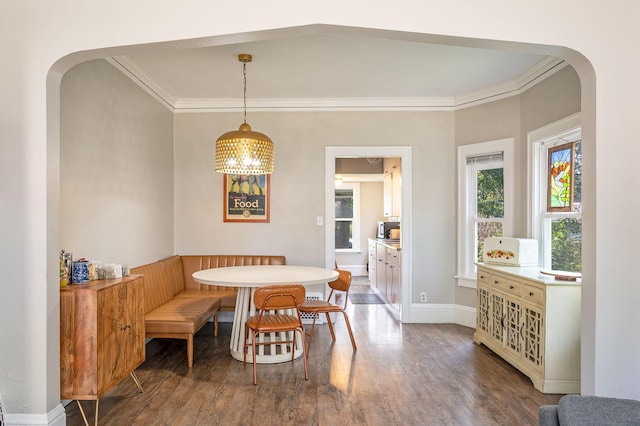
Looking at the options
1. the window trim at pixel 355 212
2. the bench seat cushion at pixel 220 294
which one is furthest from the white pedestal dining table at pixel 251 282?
the window trim at pixel 355 212

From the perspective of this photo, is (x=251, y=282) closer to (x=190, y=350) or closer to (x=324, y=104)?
(x=190, y=350)

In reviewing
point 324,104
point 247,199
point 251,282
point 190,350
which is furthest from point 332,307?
point 324,104

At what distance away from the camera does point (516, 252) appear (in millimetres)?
3629

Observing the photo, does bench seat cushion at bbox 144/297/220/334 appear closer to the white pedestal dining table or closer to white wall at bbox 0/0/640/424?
the white pedestal dining table

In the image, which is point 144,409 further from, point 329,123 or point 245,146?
point 329,123

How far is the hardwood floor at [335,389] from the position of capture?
2.55m

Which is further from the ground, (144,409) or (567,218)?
(567,218)

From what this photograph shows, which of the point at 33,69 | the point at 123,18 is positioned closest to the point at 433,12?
the point at 123,18

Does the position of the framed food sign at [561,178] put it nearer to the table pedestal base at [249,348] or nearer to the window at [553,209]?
the window at [553,209]

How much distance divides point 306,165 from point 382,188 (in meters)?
4.13

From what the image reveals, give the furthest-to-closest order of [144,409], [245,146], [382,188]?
[382,188] → [245,146] → [144,409]

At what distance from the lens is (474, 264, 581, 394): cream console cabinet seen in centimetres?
288

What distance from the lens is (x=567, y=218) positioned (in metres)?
3.50

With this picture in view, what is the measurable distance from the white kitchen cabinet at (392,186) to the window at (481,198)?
1.79m
